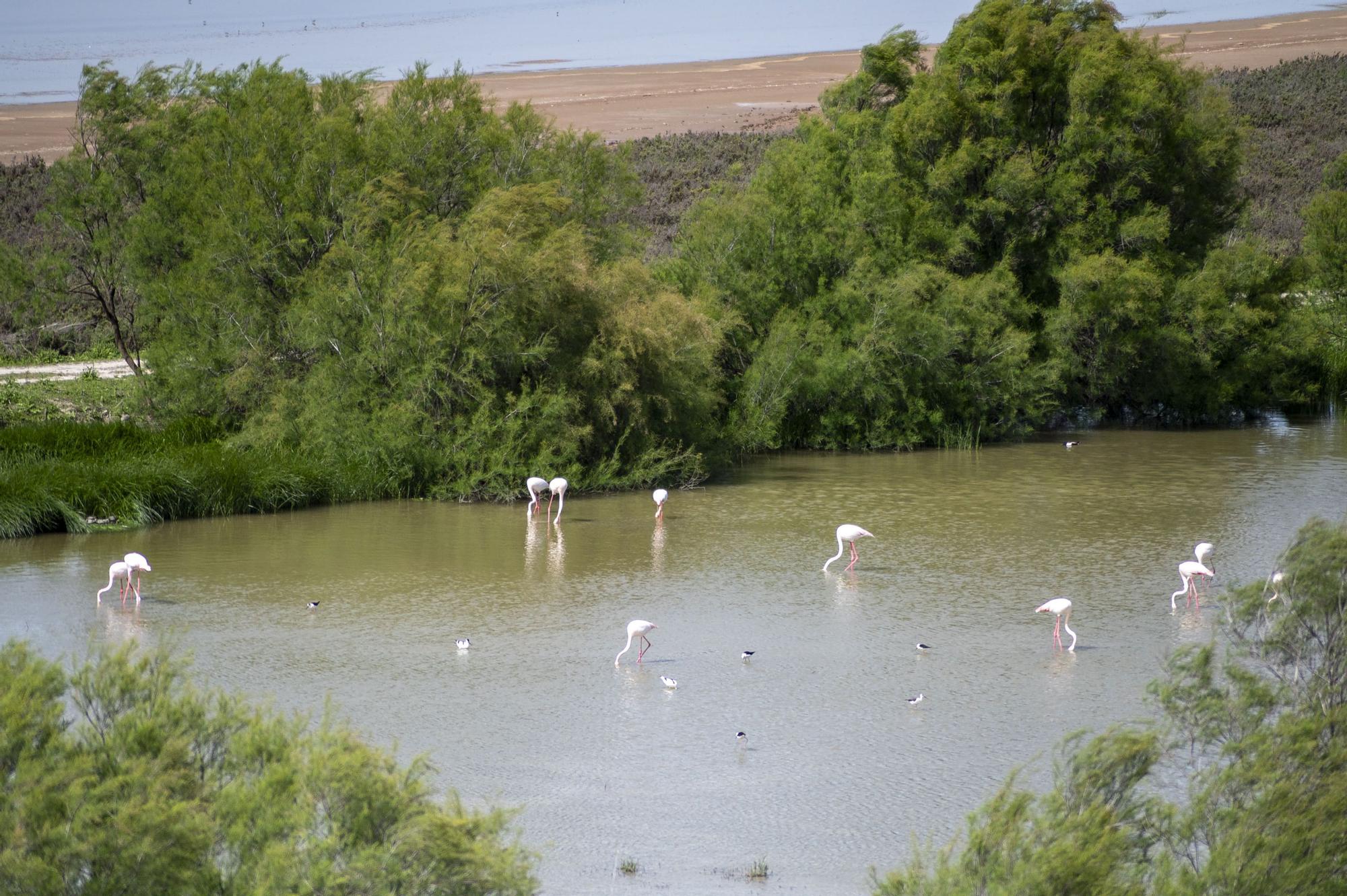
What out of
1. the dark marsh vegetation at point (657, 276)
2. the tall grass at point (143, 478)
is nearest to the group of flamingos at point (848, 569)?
the tall grass at point (143, 478)

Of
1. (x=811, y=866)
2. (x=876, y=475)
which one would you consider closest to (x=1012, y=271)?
(x=876, y=475)

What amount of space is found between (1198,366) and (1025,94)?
18.3 ft

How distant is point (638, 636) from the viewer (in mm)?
10758

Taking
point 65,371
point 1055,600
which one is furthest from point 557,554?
point 65,371

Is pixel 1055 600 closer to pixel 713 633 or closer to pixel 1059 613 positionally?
pixel 1059 613

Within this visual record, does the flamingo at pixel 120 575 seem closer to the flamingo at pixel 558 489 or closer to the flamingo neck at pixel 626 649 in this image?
the flamingo neck at pixel 626 649

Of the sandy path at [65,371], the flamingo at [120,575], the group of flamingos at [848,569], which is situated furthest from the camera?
the sandy path at [65,371]

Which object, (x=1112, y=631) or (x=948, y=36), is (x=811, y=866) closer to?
(x=1112, y=631)

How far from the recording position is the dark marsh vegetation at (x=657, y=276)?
17750 millimetres

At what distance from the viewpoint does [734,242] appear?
2314 cm

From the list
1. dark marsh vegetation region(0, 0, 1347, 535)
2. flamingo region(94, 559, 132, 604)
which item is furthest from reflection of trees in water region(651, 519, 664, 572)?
flamingo region(94, 559, 132, 604)

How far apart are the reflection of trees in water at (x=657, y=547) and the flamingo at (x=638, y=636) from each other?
9.80 ft

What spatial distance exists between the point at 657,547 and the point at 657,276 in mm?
8828

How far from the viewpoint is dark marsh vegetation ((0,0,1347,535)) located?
17.8 meters
